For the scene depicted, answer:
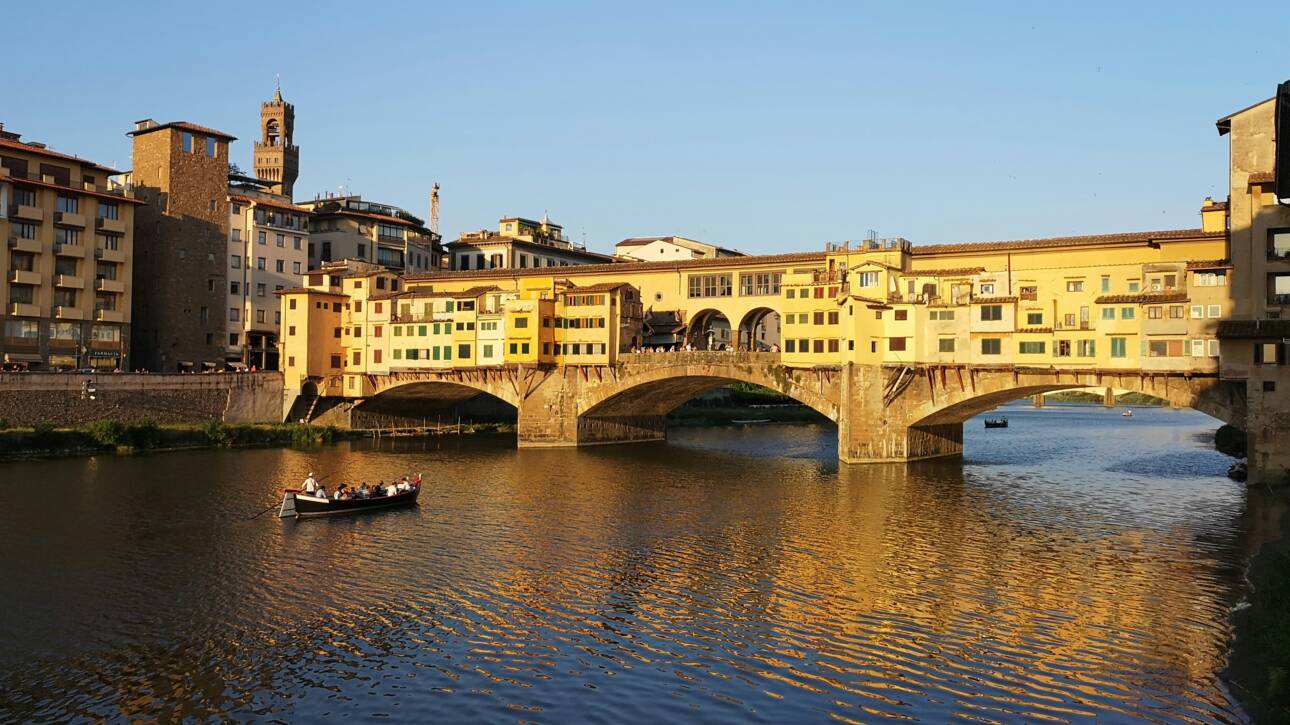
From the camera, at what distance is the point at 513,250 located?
108 metres

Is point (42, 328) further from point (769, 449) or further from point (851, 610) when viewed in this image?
point (851, 610)

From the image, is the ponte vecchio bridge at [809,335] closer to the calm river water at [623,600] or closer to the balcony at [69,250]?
the calm river water at [623,600]

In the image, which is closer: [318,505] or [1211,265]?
[318,505]

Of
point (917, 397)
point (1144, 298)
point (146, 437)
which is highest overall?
point (1144, 298)

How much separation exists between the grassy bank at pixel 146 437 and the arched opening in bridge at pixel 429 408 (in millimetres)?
6634

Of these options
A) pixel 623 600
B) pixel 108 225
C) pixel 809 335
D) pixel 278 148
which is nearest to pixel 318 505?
pixel 623 600

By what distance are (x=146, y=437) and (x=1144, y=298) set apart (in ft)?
202

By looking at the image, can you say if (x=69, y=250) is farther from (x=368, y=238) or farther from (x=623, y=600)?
(x=623, y=600)

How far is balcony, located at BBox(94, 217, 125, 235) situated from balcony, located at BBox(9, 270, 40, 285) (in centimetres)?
614

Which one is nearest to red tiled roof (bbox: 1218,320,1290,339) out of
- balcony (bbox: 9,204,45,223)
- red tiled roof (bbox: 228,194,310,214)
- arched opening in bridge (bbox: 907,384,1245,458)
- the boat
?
arched opening in bridge (bbox: 907,384,1245,458)

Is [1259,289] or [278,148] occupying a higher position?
[278,148]

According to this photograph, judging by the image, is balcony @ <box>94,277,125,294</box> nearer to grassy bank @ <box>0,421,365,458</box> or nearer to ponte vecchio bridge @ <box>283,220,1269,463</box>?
ponte vecchio bridge @ <box>283,220,1269,463</box>

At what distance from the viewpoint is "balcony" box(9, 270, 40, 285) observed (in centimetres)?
7388

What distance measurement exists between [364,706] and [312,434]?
60231 millimetres
